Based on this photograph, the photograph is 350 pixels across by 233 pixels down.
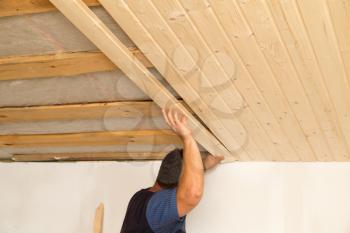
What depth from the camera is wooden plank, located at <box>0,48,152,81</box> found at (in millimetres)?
1903

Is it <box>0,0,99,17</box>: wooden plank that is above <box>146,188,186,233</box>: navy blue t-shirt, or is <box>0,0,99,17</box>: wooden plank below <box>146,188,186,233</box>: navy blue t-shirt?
above

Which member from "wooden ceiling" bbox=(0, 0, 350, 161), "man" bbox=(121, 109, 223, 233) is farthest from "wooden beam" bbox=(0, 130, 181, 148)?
"man" bbox=(121, 109, 223, 233)

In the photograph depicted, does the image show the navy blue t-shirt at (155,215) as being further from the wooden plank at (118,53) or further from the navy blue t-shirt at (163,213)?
the wooden plank at (118,53)

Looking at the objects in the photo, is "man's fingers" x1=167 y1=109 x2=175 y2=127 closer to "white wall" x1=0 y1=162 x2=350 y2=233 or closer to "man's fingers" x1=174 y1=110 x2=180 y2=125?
"man's fingers" x1=174 y1=110 x2=180 y2=125

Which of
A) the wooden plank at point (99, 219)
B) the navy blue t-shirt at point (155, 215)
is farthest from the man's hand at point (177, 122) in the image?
the wooden plank at point (99, 219)

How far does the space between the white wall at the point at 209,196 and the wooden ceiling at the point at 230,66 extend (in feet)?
0.68

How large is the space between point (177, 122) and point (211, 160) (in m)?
0.90

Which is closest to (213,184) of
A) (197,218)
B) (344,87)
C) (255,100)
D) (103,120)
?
(197,218)

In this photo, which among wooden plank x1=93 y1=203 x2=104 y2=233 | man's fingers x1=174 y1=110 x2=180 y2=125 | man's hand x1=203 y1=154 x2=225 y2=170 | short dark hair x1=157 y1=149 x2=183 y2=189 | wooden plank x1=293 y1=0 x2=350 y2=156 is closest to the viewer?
wooden plank x1=293 y1=0 x2=350 y2=156

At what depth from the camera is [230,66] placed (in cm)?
177

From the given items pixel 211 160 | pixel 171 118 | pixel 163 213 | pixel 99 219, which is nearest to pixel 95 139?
pixel 99 219

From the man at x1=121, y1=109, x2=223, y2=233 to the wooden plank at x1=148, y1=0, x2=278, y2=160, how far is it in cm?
25

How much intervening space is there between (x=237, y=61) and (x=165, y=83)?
1.42 feet

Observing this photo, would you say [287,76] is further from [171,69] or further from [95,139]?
[95,139]
